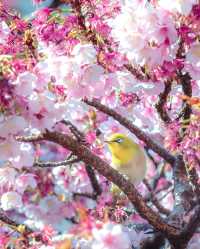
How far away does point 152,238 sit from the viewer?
15.0ft

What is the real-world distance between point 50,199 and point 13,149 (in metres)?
3.95

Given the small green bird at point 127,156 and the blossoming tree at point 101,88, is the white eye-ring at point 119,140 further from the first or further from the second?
the blossoming tree at point 101,88

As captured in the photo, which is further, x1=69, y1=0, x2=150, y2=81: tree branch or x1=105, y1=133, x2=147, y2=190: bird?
A: x1=105, y1=133, x2=147, y2=190: bird

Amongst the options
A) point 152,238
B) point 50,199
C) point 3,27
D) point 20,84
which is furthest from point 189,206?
point 50,199

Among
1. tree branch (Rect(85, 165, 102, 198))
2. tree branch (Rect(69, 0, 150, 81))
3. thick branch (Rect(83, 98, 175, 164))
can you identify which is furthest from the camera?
tree branch (Rect(85, 165, 102, 198))

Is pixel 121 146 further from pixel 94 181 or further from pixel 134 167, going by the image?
pixel 94 181

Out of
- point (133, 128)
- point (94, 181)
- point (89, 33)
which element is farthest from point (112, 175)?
point (94, 181)

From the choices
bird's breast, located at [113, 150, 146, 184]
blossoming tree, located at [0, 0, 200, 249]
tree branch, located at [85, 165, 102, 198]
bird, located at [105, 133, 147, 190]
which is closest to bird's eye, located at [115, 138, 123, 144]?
bird, located at [105, 133, 147, 190]

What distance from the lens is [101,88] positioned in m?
3.85

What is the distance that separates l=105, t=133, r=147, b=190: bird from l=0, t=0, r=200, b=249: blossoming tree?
0.29m

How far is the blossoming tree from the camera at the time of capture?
10.2 ft

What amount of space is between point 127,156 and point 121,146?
107 millimetres

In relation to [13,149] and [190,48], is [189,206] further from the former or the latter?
[13,149]

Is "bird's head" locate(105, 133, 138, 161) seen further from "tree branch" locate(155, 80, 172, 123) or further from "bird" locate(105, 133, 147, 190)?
"tree branch" locate(155, 80, 172, 123)
